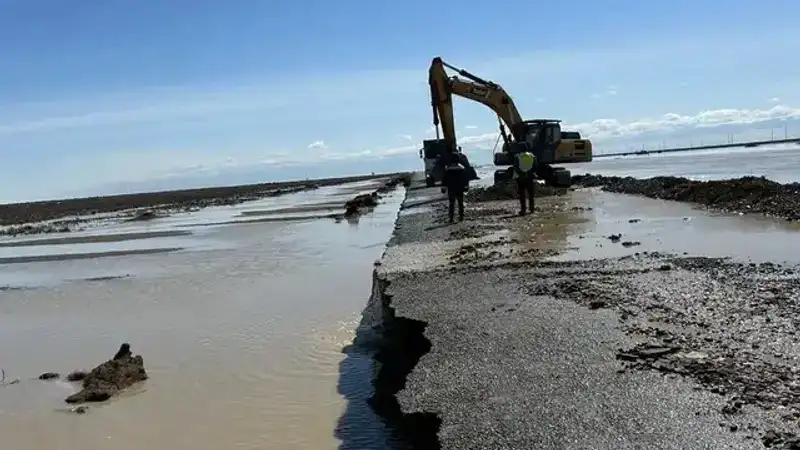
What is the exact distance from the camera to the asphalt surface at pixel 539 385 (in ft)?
15.1

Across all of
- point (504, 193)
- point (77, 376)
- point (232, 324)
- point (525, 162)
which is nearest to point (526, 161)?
point (525, 162)

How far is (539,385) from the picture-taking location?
18.3ft

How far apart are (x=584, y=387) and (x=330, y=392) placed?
2.81 meters

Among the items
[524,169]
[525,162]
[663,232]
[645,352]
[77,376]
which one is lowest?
[77,376]

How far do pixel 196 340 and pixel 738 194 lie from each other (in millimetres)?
15002

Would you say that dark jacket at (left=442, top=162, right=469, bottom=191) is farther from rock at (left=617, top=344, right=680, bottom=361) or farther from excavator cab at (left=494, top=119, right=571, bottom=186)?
rock at (left=617, top=344, right=680, bottom=361)

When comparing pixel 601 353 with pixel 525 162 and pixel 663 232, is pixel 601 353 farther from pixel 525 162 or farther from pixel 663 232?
pixel 525 162

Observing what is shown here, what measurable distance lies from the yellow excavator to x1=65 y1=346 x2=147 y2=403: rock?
18141mm

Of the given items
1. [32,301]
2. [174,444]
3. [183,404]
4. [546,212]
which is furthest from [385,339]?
[546,212]

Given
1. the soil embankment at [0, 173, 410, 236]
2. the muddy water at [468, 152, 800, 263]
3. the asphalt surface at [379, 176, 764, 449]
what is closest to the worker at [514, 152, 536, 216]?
the muddy water at [468, 152, 800, 263]

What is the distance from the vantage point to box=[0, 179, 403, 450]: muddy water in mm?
6816

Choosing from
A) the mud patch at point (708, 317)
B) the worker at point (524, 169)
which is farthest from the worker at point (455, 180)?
the mud patch at point (708, 317)

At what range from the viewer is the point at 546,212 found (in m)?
20.9

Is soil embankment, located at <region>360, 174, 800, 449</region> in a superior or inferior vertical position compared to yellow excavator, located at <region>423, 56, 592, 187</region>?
inferior
